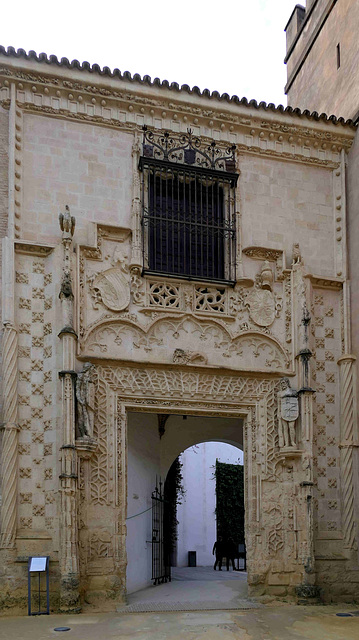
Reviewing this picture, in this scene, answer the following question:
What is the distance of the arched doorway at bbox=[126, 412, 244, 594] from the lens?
1354cm

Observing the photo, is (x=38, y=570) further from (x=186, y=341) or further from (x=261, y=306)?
(x=261, y=306)

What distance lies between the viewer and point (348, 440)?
12.3 m

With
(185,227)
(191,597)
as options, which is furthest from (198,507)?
(185,227)

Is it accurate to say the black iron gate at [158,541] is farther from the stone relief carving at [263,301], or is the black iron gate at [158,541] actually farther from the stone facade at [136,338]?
the stone relief carving at [263,301]

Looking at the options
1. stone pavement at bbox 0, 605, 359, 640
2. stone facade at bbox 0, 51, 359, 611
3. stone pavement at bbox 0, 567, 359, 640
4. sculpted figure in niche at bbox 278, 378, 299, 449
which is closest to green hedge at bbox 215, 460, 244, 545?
stone pavement at bbox 0, 567, 359, 640

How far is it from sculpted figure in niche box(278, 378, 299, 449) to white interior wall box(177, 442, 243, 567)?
10.2 meters

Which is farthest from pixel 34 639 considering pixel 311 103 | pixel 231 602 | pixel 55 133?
pixel 311 103

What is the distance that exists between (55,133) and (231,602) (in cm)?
754

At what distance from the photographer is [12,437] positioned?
34.6 feet

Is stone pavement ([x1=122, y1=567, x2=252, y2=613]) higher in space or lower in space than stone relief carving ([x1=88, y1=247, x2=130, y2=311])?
lower

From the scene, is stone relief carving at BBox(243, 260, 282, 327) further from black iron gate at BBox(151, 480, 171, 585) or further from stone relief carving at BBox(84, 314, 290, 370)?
black iron gate at BBox(151, 480, 171, 585)

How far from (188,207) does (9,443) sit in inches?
187

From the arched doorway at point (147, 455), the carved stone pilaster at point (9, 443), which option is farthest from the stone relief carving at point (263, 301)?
the carved stone pilaster at point (9, 443)

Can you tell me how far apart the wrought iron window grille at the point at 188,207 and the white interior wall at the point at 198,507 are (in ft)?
34.8
